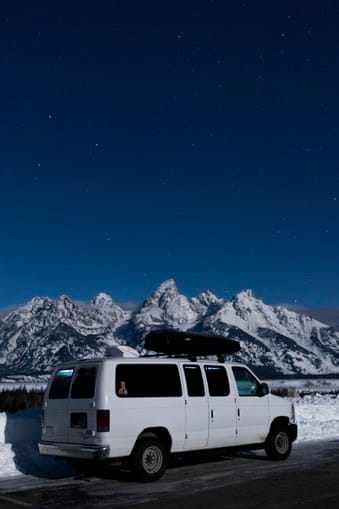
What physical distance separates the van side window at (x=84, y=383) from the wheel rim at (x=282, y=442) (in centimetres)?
466

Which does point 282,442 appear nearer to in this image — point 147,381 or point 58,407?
point 147,381

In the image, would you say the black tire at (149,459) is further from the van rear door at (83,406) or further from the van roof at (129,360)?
the van roof at (129,360)

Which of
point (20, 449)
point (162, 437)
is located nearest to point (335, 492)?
point (162, 437)

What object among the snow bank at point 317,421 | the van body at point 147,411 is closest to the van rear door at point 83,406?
the van body at point 147,411

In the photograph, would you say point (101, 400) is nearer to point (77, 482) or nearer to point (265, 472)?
point (77, 482)

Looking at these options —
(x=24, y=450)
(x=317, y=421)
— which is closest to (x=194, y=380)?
(x=24, y=450)

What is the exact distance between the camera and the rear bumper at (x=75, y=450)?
10.7m

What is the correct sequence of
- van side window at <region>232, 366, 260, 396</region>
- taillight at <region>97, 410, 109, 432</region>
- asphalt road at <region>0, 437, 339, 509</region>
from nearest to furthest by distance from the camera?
asphalt road at <region>0, 437, 339, 509</region>
taillight at <region>97, 410, 109, 432</region>
van side window at <region>232, 366, 260, 396</region>

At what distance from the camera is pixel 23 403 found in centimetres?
1864

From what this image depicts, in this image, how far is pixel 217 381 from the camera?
13.0 metres

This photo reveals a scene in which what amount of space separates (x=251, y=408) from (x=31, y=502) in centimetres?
531

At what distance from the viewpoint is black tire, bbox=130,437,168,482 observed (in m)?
11.1

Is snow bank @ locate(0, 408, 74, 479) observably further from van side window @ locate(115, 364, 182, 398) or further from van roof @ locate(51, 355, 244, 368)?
van side window @ locate(115, 364, 182, 398)

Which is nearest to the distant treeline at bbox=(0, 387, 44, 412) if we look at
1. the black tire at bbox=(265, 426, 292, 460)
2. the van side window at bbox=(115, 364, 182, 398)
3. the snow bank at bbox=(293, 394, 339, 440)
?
the van side window at bbox=(115, 364, 182, 398)
